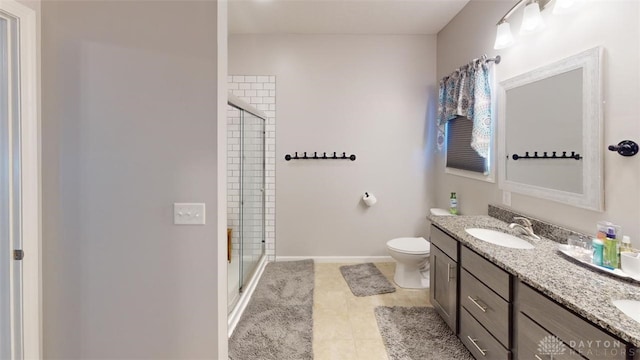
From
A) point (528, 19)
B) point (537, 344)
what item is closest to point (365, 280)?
point (537, 344)

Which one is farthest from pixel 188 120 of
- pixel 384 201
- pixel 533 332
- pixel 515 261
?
pixel 384 201

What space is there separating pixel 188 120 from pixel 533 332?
6.09ft

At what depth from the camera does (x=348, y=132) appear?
355cm

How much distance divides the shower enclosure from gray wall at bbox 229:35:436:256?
0.81ft

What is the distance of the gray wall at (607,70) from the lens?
1364 mm

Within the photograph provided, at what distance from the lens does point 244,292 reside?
107 inches

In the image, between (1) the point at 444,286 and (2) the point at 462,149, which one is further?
(2) the point at 462,149

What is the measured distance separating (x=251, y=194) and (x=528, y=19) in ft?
8.86

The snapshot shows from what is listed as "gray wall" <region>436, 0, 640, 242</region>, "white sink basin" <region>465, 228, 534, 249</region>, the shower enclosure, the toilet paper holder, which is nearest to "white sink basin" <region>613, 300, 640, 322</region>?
"gray wall" <region>436, 0, 640, 242</region>

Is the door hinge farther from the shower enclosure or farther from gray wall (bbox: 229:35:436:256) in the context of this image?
gray wall (bbox: 229:35:436:256)

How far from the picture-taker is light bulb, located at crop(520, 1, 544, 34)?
1.83m

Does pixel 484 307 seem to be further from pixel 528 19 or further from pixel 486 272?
pixel 528 19

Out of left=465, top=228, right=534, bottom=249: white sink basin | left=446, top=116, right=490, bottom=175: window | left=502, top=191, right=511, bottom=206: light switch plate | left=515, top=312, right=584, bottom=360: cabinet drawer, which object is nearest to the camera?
left=515, top=312, right=584, bottom=360: cabinet drawer

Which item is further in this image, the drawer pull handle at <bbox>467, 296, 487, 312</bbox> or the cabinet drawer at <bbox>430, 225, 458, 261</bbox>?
the cabinet drawer at <bbox>430, 225, 458, 261</bbox>
